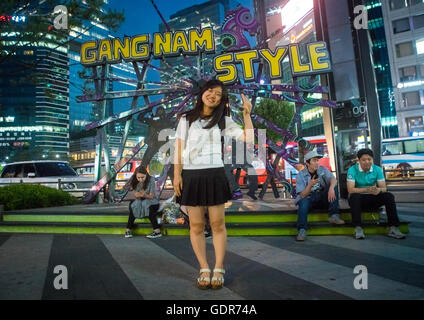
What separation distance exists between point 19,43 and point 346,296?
9.99 meters

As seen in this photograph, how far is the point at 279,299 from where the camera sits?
2.17m

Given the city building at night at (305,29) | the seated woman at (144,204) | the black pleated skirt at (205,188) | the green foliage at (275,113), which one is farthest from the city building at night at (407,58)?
the black pleated skirt at (205,188)

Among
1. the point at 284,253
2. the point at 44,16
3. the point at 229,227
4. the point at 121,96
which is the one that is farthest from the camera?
the point at 121,96

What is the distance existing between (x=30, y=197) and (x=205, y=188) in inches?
293

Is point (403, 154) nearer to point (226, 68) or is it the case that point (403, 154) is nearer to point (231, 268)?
A: point (226, 68)

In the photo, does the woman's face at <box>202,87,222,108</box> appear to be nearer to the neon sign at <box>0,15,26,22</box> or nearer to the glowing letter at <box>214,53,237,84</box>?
the glowing letter at <box>214,53,237,84</box>

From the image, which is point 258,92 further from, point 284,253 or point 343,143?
point 284,253

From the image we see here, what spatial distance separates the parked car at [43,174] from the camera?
10.9 m

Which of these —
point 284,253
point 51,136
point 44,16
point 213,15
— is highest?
point 213,15

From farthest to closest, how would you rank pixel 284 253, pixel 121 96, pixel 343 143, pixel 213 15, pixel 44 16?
pixel 213 15 → pixel 121 96 → pixel 343 143 → pixel 44 16 → pixel 284 253

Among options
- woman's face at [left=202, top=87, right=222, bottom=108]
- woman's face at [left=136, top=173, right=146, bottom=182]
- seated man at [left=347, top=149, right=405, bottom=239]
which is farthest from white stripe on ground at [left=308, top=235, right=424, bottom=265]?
woman's face at [left=136, top=173, right=146, bottom=182]

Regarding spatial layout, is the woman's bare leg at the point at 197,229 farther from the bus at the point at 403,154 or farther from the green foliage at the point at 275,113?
the green foliage at the point at 275,113

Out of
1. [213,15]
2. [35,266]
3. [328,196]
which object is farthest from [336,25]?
[213,15]

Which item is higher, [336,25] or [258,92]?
[336,25]
